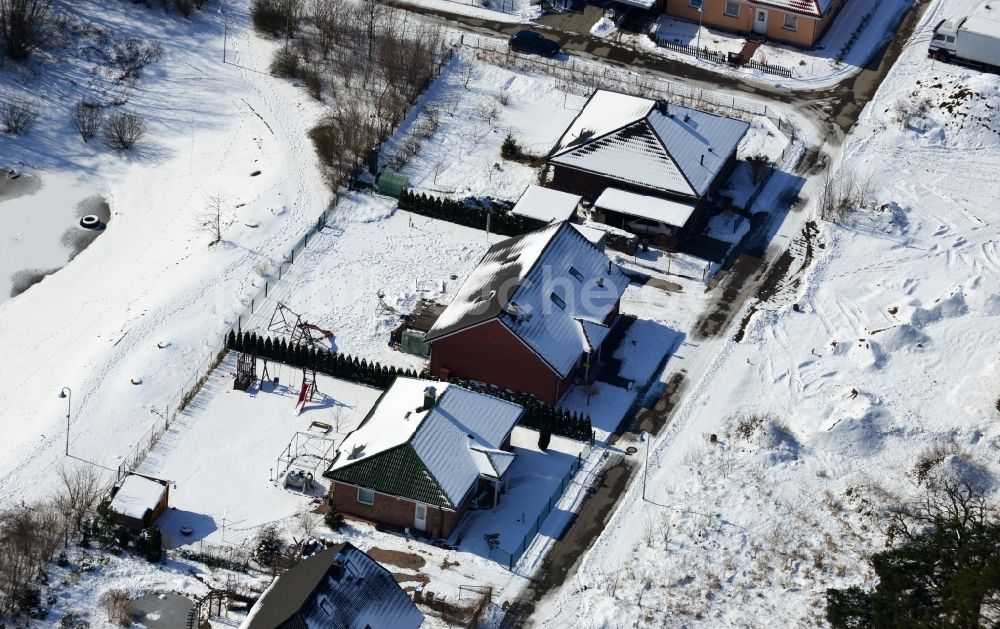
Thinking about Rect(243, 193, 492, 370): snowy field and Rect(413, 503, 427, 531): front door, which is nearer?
Rect(413, 503, 427, 531): front door

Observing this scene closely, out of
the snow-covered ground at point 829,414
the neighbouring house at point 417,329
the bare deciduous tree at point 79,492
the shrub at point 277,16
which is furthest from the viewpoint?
the shrub at point 277,16

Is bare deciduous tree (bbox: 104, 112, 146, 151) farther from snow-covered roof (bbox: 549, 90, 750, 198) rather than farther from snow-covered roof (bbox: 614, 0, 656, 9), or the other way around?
snow-covered roof (bbox: 614, 0, 656, 9)

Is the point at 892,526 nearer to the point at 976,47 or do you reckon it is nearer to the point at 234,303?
the point at 234,303

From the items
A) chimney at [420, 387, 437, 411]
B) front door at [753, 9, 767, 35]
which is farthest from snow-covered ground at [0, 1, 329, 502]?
front door at [753, 9, 767, 35]

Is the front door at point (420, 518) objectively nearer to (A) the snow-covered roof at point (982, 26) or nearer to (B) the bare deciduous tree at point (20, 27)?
(B) the bare deciduous tree at point (20, 27)

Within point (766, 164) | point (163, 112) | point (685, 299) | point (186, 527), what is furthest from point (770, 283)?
point (163, 112)

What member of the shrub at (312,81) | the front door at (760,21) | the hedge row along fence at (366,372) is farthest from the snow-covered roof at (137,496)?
the front door at (760,21)

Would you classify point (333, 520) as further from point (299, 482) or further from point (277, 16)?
point (277, 16)

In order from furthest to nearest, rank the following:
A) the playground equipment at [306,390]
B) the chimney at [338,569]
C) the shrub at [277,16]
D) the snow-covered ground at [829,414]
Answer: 1. the shrub at [277,16]
2. the playground equipment at [306,390]
3. the snow-covered ground at [829,414]
4. the chimney at [338,569]
